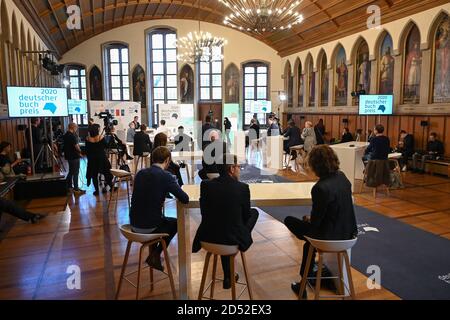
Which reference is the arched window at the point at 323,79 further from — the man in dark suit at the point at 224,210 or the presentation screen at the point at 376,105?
the man in dark suit at the point at 224,210


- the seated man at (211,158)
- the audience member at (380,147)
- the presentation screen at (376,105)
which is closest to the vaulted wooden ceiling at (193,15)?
the presentation screen at (376,105)

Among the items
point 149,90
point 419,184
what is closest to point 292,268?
point 419,184

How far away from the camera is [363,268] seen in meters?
3.63

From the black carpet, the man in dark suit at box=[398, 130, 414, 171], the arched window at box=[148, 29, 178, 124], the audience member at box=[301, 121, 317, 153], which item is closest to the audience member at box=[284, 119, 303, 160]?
the audience member at box=[301, 121, 317, 153]

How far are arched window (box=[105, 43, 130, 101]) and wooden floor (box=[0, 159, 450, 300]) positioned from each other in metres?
12.7

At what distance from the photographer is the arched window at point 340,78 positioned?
1330cm

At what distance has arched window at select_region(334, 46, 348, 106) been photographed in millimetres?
A: 13305

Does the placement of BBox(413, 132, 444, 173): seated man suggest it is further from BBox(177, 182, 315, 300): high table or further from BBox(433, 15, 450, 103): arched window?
BBox(177, 182, 315, 300): high table

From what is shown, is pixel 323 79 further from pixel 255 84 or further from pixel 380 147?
pixel 380 147

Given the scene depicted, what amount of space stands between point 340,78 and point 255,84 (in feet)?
19.0

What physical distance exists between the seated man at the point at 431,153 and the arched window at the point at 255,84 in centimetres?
998

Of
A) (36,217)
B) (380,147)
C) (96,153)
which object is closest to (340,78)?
(380,147)

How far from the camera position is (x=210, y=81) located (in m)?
18.6
